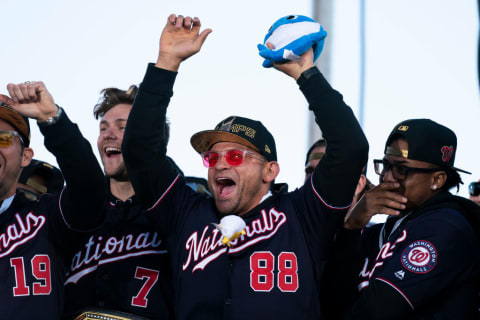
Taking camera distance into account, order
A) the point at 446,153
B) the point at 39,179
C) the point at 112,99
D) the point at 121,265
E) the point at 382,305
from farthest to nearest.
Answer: the point at 39,179
the point at 112,99
the point at 121,265
the point at 446,153
the point at 382,305

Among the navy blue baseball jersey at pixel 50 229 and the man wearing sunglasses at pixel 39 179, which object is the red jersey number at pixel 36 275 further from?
the man wearing sunglasses at pixel 39 179

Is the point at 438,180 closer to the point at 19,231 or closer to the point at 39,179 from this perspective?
the point at 19,231

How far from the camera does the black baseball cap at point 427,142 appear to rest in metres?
3.29

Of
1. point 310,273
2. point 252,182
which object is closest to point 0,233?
point 252,182

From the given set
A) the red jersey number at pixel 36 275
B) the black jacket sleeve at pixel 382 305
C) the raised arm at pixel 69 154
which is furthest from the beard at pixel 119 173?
the black jacket sleeve at pixel 382 305

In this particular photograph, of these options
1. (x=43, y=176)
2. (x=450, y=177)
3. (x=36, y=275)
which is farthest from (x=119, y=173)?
(x=450, y=177)

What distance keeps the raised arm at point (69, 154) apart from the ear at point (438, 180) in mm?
1608

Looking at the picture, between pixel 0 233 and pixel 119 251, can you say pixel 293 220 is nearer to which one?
pixel 119 251

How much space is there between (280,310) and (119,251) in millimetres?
1030

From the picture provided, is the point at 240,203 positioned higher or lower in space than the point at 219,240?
higher

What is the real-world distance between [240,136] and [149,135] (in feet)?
1.55

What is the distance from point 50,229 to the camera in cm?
319

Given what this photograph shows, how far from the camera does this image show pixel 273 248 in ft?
10.0

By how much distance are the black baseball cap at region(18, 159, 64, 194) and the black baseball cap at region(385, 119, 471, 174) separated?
2.52m
